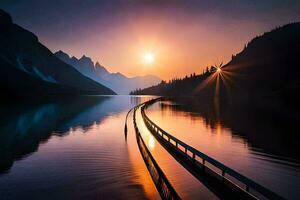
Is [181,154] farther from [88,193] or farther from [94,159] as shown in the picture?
[88,193]

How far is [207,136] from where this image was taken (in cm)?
3894

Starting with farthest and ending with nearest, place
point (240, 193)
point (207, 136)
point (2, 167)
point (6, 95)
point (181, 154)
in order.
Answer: point (6, 95) → point (207, 136) → point (181, 154) → point (2, 167) → point (240, 193)

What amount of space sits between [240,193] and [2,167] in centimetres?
1827

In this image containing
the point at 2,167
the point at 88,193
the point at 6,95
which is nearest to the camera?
the point at 88,193

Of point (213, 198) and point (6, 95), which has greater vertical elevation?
point (6, 95)

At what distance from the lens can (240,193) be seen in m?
14.6

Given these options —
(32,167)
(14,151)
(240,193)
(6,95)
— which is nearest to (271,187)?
(240,193)

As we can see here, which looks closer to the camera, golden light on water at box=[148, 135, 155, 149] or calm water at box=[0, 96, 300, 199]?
calm water at box=[0, 96, 300, 199]

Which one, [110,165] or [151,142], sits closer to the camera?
[110,165]

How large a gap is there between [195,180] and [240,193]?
4.36m

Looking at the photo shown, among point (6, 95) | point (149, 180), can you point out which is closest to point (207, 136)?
point (149, 180)

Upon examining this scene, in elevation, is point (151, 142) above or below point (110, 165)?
above

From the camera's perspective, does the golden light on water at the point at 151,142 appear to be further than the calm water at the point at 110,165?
Yes

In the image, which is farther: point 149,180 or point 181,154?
point 181,154
